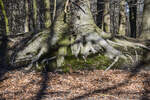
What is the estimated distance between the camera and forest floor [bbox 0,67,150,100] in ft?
16.0

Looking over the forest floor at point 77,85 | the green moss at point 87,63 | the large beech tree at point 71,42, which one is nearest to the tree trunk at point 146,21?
the large beech tree at point 71,42

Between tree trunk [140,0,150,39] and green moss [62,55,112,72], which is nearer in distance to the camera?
green moss [62,55,112,72]

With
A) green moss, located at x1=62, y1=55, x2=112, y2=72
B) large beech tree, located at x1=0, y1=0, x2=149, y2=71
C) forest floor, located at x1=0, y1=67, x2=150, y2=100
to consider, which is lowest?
forest floor, located at x1=0, y1=67, x2=150, y2=100

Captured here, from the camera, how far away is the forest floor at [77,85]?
489 centimetres

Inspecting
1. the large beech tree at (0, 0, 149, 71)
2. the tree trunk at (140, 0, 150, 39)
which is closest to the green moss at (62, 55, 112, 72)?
the large beech tree at (0, 0, 149, 71)

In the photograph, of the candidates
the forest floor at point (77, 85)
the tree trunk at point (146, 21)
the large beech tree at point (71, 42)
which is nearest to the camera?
the forest floor at point (77, 85)

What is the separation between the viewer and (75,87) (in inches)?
213

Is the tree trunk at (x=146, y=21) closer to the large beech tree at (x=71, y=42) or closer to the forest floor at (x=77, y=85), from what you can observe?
the large beech tree at (x=71, y=42)

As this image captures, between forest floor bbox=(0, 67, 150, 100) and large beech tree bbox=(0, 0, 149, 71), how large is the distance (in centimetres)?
69

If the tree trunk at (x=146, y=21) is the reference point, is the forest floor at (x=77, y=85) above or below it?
below

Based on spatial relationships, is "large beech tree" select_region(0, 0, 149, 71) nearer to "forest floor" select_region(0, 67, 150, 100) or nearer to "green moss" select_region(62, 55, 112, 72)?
"green moss" select_region(62, 55, 112, 72)

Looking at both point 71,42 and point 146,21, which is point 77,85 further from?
point 146,21

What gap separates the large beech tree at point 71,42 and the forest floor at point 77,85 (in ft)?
2.25

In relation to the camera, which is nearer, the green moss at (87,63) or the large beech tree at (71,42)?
the green moss at (87,63)
